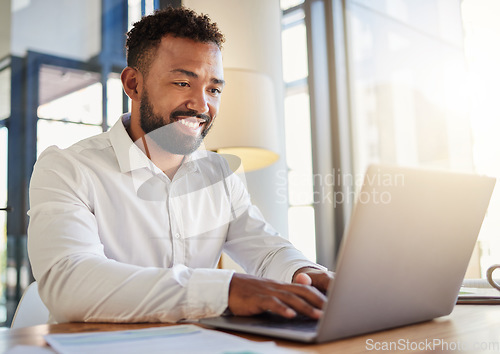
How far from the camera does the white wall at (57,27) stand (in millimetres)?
2854

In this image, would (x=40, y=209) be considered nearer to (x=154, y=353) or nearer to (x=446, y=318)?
(x=154, y=353)

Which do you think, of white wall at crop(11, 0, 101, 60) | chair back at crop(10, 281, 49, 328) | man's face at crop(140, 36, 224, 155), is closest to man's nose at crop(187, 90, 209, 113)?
man's face at crop(140, 36, 224, 155)

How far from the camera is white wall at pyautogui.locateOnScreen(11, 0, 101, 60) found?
285 cm

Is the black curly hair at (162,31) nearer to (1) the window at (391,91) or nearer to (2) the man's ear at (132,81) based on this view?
(2) the man's ear at (132,81)

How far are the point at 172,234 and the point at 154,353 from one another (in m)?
0.78

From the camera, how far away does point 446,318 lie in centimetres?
81

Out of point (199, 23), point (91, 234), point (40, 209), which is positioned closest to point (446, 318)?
point (91, 234)

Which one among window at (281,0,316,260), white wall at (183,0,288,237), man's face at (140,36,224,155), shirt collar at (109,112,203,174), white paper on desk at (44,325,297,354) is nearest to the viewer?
white paper on desk at (44,325,297,354)

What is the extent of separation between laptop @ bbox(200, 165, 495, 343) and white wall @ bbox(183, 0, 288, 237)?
2323 mm

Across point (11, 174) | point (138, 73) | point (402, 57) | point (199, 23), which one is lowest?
point (11, 174)

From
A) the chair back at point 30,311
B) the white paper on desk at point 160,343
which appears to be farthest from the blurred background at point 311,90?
the white paper on desk at point 160,343

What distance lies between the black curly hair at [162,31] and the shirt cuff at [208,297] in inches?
35.5

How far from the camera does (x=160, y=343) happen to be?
1.93 feet

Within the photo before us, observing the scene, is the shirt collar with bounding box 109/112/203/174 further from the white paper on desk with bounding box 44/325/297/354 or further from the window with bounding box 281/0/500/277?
the window with bounding box 281/0/500/277
